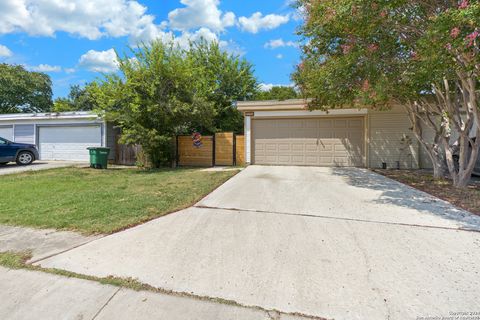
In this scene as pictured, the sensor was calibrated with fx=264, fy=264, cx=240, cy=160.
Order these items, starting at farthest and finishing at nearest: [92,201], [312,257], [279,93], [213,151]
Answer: [279,93], [213,151], [92,201], [312,257]

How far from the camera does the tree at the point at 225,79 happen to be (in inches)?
684

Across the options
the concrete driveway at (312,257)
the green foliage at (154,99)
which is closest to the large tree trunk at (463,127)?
the concrete driveway at (312,257)

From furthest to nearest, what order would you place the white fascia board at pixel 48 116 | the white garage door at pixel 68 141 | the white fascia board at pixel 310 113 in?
the white garage door at pixel 68 141 < the white fascia board at pixel 48 116 < the white fascia board at pixel 310 113

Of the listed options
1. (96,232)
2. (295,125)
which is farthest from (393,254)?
(295,125)

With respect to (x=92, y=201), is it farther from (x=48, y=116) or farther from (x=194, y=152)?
(x=48, y=116)

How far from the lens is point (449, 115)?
698 cm

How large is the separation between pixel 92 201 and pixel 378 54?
730 centimetres

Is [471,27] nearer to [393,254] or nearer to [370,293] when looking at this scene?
[393,254]

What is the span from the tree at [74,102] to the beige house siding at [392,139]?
25.0 meters

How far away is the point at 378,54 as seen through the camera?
251 inches

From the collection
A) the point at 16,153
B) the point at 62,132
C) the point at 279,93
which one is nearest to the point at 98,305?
the point at 16,153

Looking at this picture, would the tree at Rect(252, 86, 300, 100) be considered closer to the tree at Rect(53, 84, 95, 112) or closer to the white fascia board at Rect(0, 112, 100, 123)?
the white fascia board at Rect(0, 112, 100, 123)

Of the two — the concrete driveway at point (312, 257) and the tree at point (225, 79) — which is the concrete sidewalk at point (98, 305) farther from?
the tree at point (225, 79)

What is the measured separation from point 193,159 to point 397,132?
9048mm
